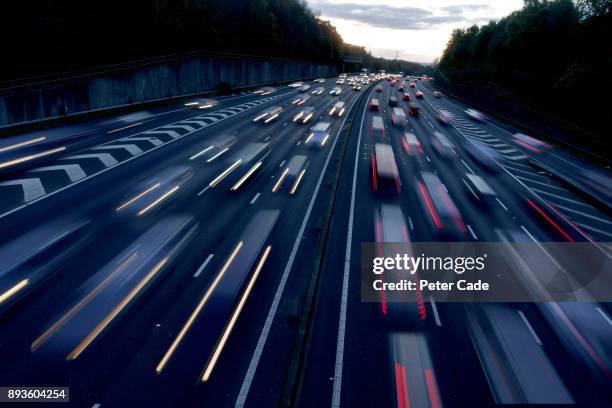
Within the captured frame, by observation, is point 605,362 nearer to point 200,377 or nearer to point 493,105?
point 200,377

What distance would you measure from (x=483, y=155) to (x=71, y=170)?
32.7 metres

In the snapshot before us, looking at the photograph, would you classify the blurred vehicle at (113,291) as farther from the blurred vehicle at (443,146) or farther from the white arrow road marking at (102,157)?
the blurred vehicle at (443,146)

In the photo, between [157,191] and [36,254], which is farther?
[157,191]

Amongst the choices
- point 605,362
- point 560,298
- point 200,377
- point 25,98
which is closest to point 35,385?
point 200,377

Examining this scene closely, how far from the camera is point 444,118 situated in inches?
2156

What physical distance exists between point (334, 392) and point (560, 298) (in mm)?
9943

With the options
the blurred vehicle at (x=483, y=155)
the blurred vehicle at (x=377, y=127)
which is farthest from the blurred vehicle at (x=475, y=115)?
the blurred vehicle at (x=483, y=155)

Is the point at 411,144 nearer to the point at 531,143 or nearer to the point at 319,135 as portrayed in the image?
the point at 319,135

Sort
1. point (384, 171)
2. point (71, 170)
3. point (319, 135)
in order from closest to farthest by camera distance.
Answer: point (71, 170) → point (384, 171) → point (319, 135)

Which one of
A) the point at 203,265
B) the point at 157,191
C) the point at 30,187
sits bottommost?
the point at 203,265

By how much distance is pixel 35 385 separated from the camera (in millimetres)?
8961

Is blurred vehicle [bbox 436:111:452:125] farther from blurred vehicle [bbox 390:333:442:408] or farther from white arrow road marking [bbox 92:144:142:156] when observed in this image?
blurred vehicle [bbox 390:333:442:408]

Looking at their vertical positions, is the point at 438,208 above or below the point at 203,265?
above

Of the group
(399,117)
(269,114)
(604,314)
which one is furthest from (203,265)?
(399,117)
